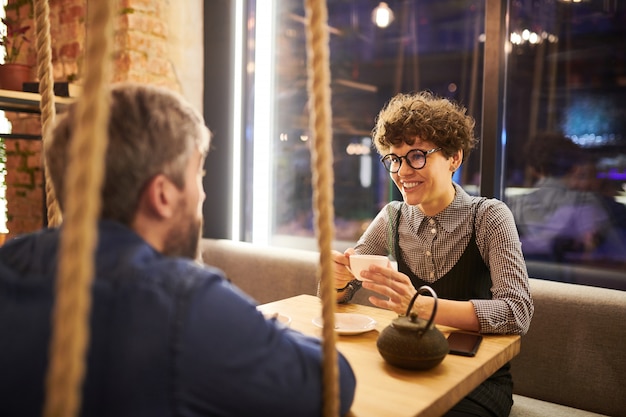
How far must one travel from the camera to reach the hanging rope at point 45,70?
0.88 metres

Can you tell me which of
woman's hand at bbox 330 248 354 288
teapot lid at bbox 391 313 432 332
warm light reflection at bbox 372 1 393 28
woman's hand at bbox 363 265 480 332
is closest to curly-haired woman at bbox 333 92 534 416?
woman's hand at bbox 330 248 354 288

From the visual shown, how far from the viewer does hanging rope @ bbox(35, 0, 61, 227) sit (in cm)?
88

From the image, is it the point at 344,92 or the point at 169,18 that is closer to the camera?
the point at 169,18

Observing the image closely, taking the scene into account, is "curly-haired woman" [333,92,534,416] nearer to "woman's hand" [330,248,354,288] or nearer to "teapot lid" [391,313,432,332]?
"woman's hand" [330,248,354,288]

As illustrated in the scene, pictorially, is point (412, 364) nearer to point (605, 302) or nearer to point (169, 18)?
point (605, 302)

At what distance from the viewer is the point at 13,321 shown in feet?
2.31

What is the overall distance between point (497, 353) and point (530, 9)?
6.76 ft

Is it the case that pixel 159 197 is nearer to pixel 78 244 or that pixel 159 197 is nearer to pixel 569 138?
pixel 78 244

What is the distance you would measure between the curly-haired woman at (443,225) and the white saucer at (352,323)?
19 centimetres

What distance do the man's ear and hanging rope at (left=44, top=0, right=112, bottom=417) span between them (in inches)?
13.9

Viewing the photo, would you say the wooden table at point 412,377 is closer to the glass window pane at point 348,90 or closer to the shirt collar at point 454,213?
the shirt collar at point 454,213

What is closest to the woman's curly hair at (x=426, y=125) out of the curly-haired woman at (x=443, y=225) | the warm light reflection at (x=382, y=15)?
the curly-haired woman at (x=443, y=225)

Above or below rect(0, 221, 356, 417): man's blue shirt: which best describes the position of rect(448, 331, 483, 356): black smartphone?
below

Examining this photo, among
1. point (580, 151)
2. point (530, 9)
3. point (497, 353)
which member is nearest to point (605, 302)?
point (497, 353)
